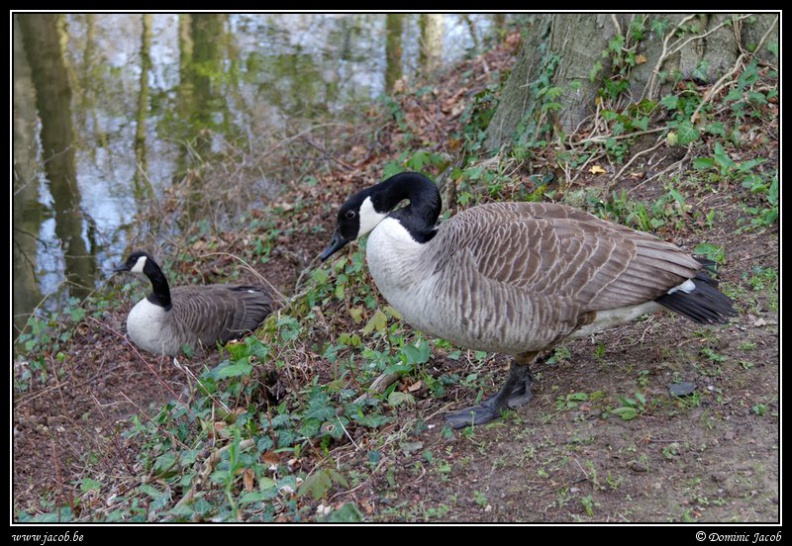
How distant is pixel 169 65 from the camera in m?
14.5

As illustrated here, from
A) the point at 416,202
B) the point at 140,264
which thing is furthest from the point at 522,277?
the point at 140,264

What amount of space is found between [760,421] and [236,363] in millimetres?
3317

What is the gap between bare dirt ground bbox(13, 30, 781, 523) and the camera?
3846 mm

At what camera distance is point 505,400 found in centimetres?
470

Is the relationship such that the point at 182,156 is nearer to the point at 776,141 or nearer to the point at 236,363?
the point at 236,363

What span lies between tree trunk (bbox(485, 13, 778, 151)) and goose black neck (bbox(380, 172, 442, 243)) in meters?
2.80

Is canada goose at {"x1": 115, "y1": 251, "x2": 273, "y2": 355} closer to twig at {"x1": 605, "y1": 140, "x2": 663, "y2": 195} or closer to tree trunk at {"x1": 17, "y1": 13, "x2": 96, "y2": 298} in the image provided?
tree trunk at {"x1": 17, "y1": 13, "x2": 96, "y2": 298}

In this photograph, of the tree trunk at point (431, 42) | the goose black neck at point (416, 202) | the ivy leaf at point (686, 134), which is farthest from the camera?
the tree trunk at point (431, 42)

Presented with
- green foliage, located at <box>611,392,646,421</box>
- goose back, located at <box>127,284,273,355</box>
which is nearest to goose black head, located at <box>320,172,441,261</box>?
green foliage, located at <box>611,392,646,421</box>

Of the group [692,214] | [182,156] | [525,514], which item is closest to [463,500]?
[525,514]

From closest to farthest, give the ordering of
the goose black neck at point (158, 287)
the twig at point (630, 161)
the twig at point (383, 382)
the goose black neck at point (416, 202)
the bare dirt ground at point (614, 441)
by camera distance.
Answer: the bare dirt ground at point (614, 441)
the goose black neck at point (416, 202)
the twig at point (383, 382)
the twig at point (630, 161)
the goose black neck at point (158, 287)

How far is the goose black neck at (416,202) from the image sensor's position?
4.57 m

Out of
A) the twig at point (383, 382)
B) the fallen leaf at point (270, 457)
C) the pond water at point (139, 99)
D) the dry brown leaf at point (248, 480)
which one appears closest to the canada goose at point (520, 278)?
the twig at point (383, 382)

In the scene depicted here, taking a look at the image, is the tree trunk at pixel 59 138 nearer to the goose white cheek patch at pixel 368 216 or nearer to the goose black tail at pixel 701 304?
the goose white cheek patch at pixel 368 216
